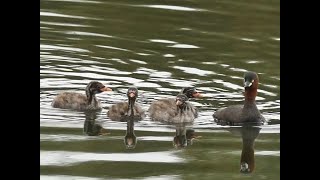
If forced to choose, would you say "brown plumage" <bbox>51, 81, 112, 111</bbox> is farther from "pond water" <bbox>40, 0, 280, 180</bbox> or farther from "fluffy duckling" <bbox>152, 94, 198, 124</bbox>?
"fluffy duckling" <bbox>152, 94, 198, 124</bbox>

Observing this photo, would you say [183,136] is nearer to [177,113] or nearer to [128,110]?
[177,113]

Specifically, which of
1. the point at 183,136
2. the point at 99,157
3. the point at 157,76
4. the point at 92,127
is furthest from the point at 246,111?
the point at 99,157

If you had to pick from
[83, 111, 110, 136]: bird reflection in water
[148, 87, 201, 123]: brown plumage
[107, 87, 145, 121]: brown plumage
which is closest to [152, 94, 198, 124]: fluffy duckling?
[148, 87, 201, 123]: brown plumage

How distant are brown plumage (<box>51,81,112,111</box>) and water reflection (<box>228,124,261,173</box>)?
1.32 m

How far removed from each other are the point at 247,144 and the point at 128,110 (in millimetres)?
1261

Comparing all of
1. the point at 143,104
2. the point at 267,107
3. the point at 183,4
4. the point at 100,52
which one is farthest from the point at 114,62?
the point at 183,4

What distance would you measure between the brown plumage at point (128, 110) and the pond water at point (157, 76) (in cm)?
7

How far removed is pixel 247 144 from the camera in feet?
27.8

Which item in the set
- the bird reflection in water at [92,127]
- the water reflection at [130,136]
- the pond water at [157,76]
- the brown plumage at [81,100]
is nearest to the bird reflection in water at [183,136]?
the pond water at [157,76]

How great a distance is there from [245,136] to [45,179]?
2.22 meters

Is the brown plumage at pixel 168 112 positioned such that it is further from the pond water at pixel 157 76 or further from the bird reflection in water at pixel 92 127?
the bird reflection in water at pixel 92 127

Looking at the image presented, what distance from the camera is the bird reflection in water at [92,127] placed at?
8.66 meters

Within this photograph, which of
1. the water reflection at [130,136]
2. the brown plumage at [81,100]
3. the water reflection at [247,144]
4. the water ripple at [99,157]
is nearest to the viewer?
the water ripple at [99,157]
